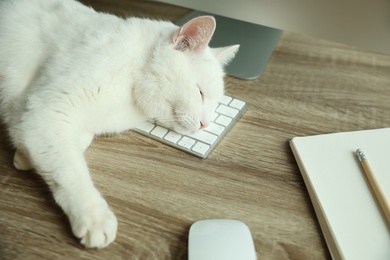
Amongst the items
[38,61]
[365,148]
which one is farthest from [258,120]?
[38,61]

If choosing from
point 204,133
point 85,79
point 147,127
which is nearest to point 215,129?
point 204,133

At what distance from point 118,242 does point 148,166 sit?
0.16 metres

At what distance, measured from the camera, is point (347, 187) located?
585 mm

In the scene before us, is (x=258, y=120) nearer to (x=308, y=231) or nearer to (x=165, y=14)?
(x=308, y=231)

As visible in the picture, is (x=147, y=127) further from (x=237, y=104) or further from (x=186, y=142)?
(x=237, y=104)

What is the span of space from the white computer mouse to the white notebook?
0.13 meters

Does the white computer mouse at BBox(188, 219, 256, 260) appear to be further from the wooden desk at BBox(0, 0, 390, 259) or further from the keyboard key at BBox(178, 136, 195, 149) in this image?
the keyboard key at BBox(178, 136, 195, 149)

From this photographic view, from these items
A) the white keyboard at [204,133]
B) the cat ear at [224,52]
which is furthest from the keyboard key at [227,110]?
the cat ear at [224,52]

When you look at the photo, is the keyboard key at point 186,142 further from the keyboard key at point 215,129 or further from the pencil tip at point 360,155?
the pencil tip at point 360,155

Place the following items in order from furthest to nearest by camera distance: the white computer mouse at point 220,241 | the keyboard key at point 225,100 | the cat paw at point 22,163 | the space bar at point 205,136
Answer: the keyboard key at point 225,100, the space bar at point 205,136, the cat paw at point 22,163, the white computer mouse at point 220,241

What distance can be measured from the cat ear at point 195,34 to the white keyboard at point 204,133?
0.48 feet

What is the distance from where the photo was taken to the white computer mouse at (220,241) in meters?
0.45

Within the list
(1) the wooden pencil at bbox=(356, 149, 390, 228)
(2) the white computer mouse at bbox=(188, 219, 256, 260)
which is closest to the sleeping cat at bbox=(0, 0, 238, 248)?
(2) the white computer mouse at bbox=(188, 219, 256, 260)

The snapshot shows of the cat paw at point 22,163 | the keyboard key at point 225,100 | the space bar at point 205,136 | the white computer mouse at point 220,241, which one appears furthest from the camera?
the keyboard key at point 225,100
